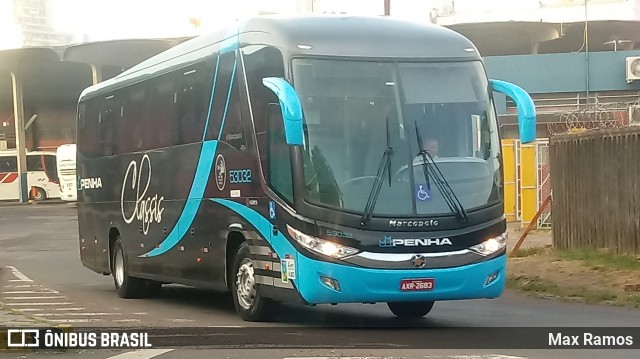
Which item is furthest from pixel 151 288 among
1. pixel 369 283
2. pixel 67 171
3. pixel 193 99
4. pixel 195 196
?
pixel 67 171

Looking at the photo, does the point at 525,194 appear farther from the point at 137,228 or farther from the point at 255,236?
the point at 255,236

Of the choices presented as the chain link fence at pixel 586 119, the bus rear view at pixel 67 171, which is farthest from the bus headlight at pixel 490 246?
the bus rear view at pixel 67 171

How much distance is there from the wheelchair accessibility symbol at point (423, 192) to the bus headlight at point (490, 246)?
0.74m

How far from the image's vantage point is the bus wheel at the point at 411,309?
12219 millimetres

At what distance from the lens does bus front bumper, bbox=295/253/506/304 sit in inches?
408

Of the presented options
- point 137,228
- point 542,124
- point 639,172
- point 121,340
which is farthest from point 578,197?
point 542,124

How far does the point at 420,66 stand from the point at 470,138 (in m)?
0.94

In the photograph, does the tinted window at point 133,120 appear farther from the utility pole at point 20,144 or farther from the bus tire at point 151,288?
the utility pole at point 20,144

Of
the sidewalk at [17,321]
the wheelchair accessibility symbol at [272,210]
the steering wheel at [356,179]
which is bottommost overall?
the sidewalk at [17,321]

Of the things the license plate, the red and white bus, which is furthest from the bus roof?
the red and white bus

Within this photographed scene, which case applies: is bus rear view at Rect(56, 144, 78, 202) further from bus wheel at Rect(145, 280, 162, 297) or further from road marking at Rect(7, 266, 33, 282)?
bus wheel at Rect(145, 280, 162, 297)

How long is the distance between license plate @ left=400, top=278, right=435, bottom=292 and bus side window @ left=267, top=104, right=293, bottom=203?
4.74 ft

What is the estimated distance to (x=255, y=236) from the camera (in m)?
11.5

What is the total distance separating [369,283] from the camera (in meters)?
10.4
